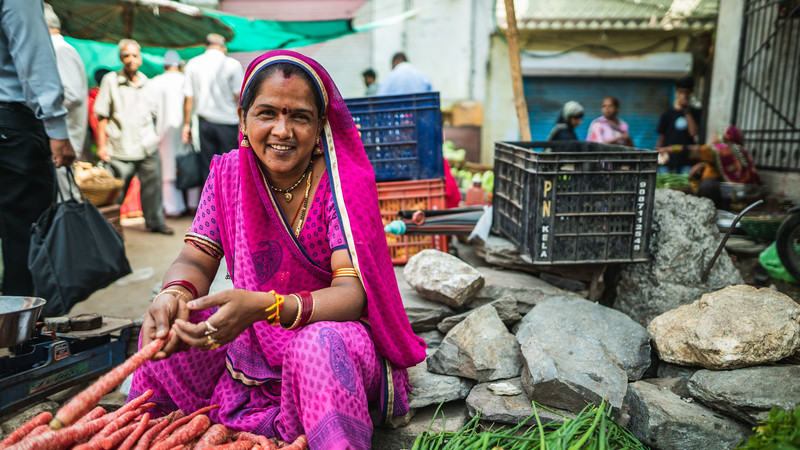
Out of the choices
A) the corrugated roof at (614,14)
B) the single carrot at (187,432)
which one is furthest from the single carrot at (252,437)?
the corrugated roof at (614,14)

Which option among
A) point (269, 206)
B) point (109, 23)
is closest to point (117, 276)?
point (269, 206)

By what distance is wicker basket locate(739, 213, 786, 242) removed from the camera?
14.1ft

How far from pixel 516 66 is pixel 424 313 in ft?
7.97

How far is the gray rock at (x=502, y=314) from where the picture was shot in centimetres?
273

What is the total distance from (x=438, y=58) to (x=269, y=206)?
10.1m

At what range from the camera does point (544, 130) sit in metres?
12.6

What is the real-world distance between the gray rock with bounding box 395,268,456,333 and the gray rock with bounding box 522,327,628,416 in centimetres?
64

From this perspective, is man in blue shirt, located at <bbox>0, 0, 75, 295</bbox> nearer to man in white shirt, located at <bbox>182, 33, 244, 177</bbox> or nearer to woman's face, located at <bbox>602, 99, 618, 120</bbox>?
man in white shirt, located at <bbox>182, 33, 244, 177</bbox>

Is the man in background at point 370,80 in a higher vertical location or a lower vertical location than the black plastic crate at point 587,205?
higher

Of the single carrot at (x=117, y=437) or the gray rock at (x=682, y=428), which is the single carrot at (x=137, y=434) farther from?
the gray rock at (x=682, y=428)

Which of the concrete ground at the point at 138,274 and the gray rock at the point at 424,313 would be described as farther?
the concrete ground at the point at 138,274

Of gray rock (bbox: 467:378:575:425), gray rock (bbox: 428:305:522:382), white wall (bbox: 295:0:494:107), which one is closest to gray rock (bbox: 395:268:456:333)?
gray rock (bbox: 428:305:522:382)

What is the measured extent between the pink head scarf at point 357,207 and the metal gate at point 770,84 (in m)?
6.05

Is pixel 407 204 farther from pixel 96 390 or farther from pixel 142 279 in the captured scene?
pixel 96 390
